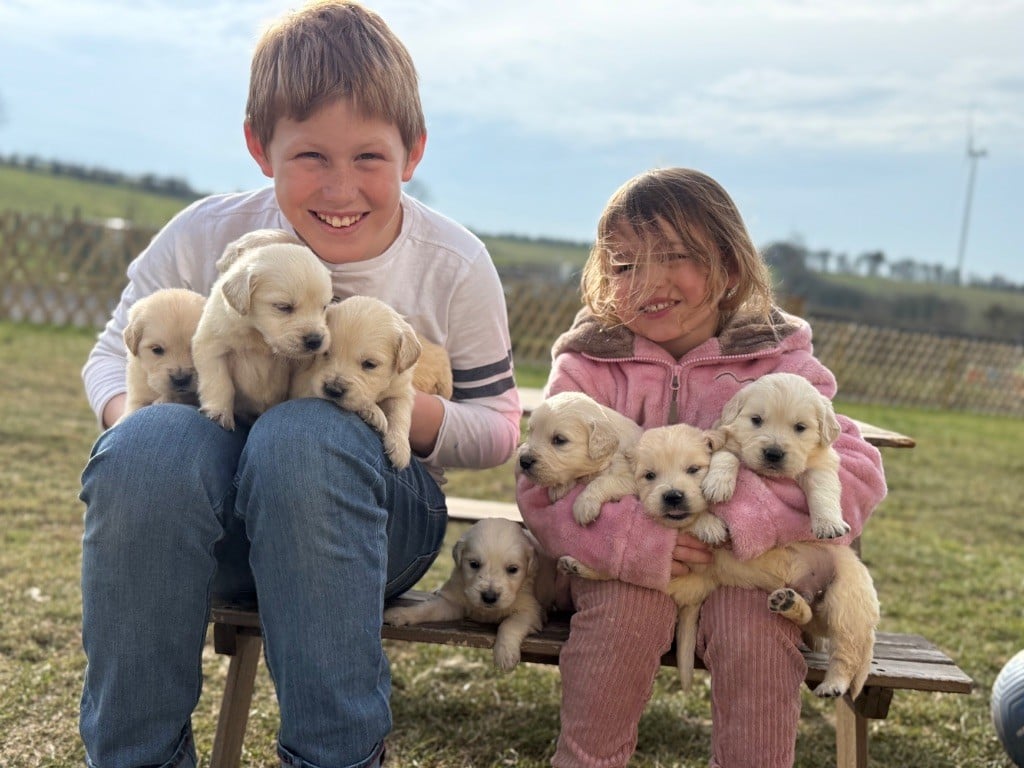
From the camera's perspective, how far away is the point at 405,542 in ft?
9.34

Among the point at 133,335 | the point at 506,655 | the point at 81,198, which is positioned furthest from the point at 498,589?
the point at 81,198

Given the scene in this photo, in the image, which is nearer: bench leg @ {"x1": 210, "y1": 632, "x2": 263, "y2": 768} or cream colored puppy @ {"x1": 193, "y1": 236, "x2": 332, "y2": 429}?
cream colored puppy @ {"x1": 193, "y1": 236, "x2": 332, "y2": 429}

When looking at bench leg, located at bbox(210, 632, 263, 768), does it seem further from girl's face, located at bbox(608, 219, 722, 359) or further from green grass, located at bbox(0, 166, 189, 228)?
green grass, located at bbox(0, 166, 189, 228)

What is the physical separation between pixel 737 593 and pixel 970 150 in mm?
36298

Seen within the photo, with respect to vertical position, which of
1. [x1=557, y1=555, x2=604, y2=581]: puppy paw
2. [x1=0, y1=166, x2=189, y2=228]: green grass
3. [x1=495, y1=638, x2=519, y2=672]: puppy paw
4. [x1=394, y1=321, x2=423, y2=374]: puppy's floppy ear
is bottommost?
Answer: [x1=495, y1=638, x2=519, y2=672]: puppy paw

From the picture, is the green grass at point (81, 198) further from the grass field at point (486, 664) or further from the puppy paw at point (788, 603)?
the puppy paw at point (788, 603)

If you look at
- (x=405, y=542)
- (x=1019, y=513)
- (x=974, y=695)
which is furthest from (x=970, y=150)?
(x=405, y=542)

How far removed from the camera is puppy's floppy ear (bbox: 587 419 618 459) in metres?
3.12

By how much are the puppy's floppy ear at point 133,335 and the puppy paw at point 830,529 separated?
6.54 ft

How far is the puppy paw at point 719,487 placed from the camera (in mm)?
2877

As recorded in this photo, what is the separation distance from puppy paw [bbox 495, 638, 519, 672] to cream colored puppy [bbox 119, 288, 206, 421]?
1138 mm

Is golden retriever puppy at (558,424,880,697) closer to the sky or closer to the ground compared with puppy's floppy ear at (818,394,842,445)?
closer to the ground

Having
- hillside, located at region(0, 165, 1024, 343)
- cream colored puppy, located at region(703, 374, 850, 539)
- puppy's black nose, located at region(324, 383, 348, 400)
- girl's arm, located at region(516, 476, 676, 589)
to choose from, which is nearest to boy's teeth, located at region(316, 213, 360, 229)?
puppy's black nose, located at region(324, 383, 348, 400)

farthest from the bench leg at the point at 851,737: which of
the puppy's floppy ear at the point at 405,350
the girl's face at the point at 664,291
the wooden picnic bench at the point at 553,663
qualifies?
the puppy's floppy ear at the point at 405,350
